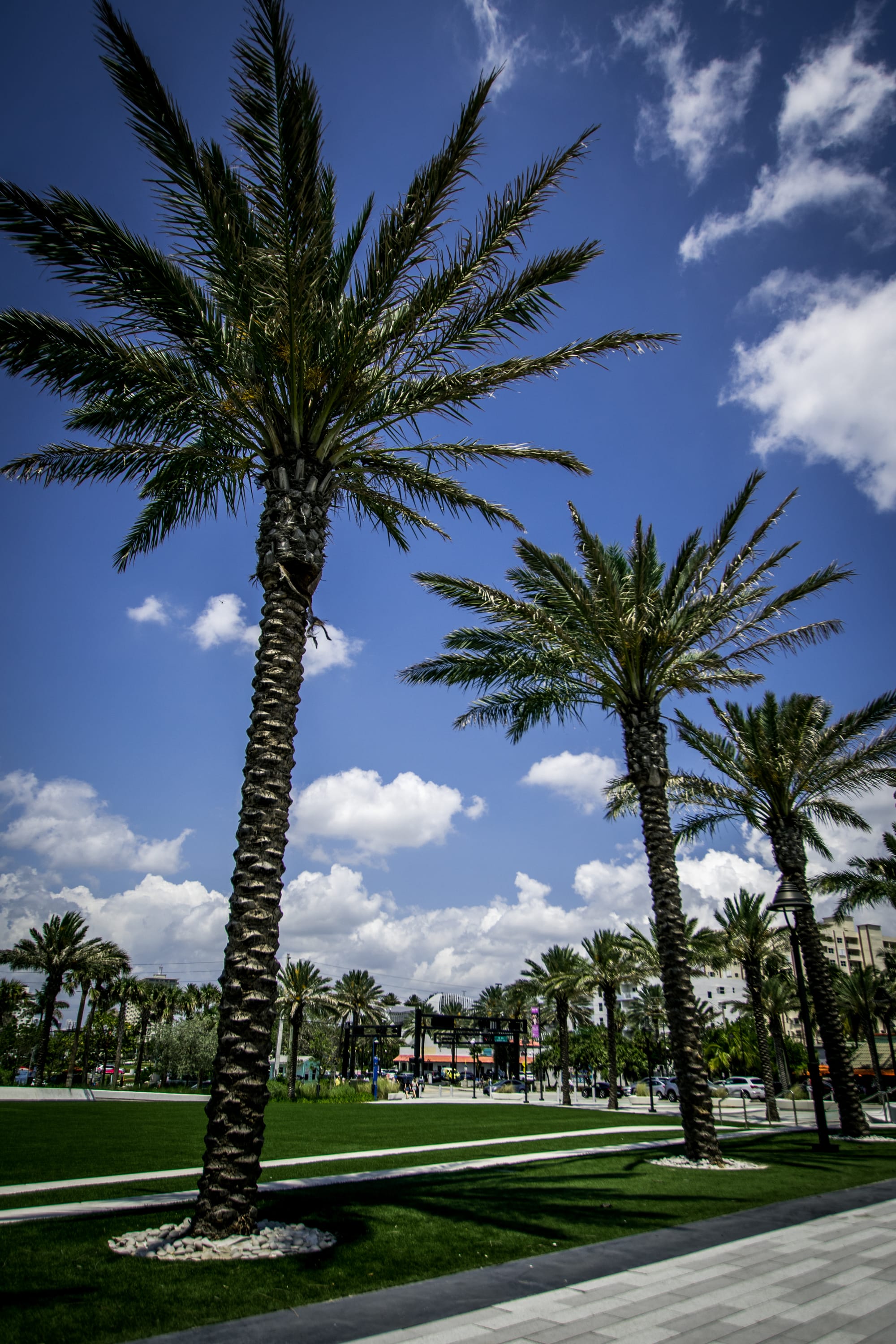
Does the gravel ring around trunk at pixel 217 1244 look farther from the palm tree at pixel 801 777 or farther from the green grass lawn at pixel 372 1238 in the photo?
the palm tree at pixel 801 777

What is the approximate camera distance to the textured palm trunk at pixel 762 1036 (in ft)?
89.0

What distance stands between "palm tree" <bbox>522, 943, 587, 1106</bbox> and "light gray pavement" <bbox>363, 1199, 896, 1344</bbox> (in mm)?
37058

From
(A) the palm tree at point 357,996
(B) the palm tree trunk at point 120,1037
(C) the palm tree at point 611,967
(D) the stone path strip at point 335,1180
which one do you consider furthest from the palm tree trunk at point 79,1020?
(D) the stone path strip at point 335,1180

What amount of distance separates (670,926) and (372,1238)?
8.32 meters

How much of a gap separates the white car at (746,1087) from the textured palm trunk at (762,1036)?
65.9 feet

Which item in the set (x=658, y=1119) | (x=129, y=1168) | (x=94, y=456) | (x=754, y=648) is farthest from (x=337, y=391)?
(x=658, y=1119)

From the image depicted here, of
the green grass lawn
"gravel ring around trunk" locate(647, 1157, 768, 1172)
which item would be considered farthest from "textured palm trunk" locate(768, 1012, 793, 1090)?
the green grass lawn

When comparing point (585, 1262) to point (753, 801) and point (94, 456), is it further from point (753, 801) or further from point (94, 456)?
point (753, 801)

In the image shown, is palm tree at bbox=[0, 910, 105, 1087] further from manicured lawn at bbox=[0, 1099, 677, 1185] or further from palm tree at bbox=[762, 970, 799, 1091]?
palm tree at bbox=[762, 970, 799, 1091]

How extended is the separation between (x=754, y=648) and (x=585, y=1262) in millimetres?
12342

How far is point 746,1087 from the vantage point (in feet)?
159

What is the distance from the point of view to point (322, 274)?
8.58 meters

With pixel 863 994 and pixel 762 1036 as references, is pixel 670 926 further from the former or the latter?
pixel 863 994

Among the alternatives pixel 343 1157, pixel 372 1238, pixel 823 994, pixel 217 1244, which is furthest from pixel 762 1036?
pixel 217 1244
